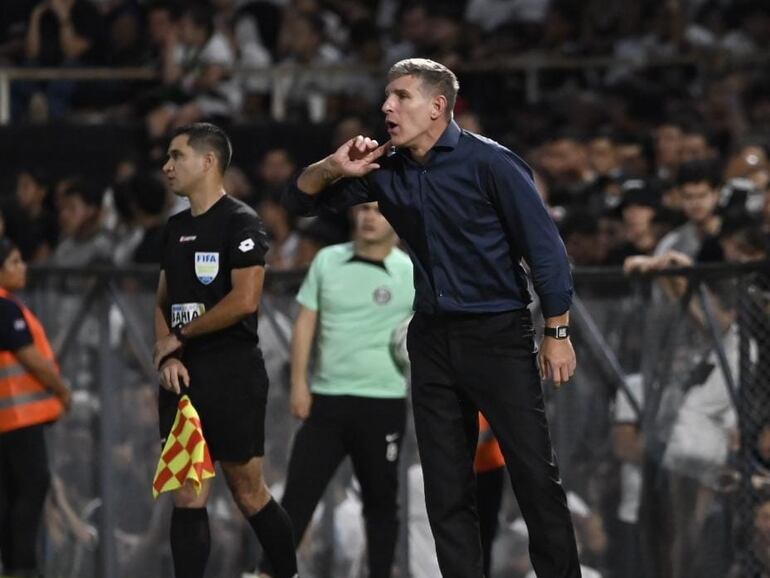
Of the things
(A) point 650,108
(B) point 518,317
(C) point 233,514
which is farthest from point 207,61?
(B) point 518,317

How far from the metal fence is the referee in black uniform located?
195 cm

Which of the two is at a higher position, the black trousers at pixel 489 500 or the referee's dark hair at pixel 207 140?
the referee's dark hair at pixel 207 140

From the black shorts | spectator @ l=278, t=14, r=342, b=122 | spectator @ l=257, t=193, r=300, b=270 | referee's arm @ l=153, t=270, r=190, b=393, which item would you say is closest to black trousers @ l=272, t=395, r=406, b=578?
the black shorts

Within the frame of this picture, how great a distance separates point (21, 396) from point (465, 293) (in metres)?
3.26

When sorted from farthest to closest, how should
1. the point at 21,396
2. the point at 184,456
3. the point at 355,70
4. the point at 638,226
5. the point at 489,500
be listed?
the point at 355,70
the point at 638,226
the point at 21,396
the point at 489,500
the point at 184,456

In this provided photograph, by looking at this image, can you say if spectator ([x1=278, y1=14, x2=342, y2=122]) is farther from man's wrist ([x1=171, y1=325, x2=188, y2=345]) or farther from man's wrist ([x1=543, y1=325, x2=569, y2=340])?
man's wrist ([x1=543, y1=325, x2=569, y2=340])

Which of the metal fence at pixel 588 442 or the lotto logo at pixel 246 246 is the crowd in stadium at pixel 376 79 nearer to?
the metal fence at pixel 588 442

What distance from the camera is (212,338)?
7848 mm

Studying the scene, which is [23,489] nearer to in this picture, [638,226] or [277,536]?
[277,536]

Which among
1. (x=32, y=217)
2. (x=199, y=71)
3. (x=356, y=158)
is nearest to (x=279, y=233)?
(x=32, y=217)

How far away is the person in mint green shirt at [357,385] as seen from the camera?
9000 mm

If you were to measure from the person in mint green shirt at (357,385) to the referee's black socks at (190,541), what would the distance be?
1199 mm

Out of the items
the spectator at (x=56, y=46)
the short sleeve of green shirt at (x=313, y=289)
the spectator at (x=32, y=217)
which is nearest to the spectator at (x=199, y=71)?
the spectator at (x=56, y=46)

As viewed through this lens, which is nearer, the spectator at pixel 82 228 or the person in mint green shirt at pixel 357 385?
the person in mint green shirt at pixel 357 385
